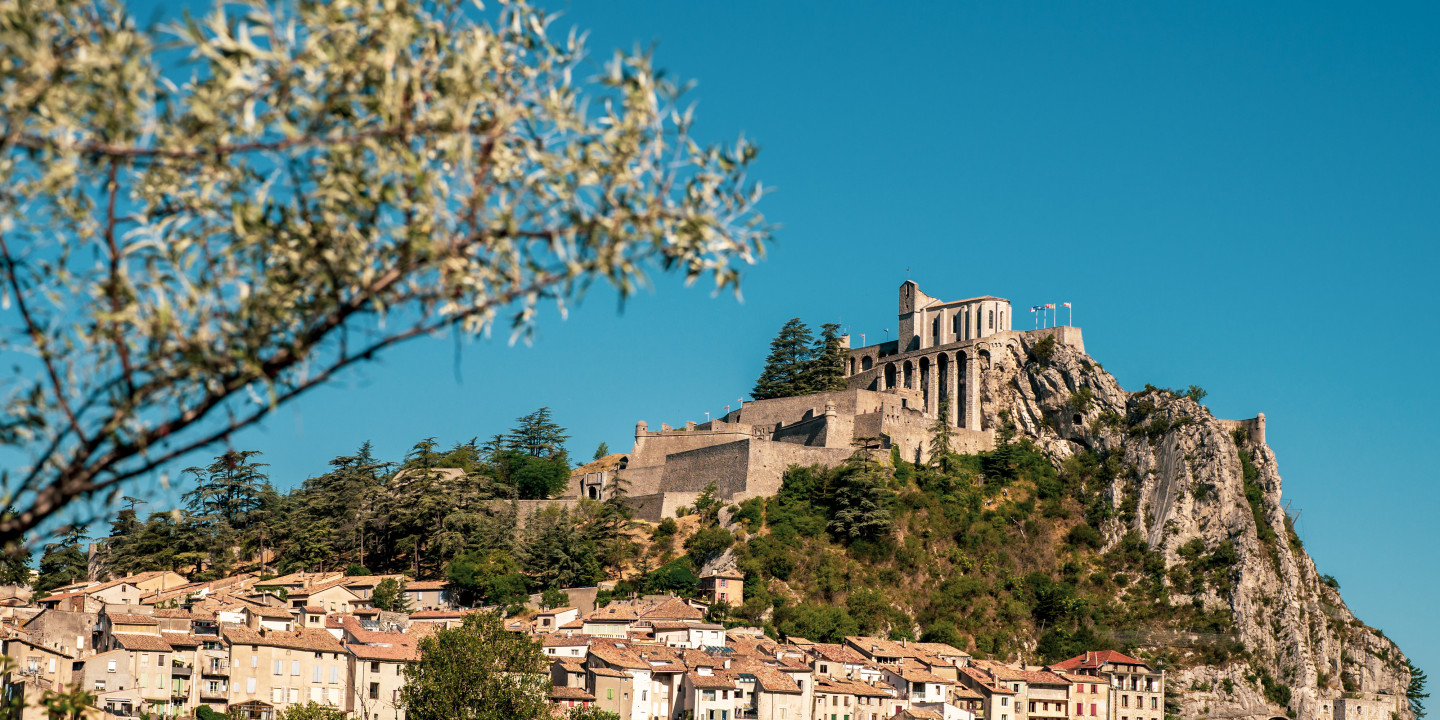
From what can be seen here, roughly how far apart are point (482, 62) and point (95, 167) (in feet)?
7.79

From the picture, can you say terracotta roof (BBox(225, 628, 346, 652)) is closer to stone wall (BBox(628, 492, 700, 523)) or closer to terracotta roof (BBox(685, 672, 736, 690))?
terracotta roof (BBox(685, 672, 736, 690))

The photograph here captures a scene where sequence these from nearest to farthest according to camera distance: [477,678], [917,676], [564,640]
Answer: [477,678] < [564,640] < [917,676]

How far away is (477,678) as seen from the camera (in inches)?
2010

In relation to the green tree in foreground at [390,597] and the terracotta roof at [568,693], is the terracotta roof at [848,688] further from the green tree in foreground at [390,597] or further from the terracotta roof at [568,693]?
the green tree in foreground at [390,597]

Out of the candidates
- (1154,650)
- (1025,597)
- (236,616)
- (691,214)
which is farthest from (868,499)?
(691,214)

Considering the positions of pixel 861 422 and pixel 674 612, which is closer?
pixel 674 612

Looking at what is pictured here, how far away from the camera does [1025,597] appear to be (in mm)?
77500

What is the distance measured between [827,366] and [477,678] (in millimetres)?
49368

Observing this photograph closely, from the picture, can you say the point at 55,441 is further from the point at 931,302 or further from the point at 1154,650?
the point at 931,302

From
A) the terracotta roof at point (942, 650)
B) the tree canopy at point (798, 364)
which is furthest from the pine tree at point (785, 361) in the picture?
the terracotta roof at point (942, 650)

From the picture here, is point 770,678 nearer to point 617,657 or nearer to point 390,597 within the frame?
point 617,657

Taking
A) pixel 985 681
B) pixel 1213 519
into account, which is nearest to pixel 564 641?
pixel 985 681

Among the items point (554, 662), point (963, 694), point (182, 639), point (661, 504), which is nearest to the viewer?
point (182, 639)

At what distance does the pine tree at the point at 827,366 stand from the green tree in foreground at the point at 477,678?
42.9m
